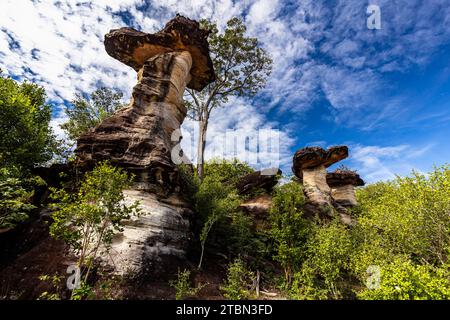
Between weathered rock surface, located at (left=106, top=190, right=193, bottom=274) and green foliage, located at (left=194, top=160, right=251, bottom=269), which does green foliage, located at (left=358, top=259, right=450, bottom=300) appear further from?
weathered rock surface, located at (left=106, top=190, right=193, bottom=274)

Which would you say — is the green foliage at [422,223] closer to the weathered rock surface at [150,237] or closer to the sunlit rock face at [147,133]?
the weathered rock surface at [150,237]

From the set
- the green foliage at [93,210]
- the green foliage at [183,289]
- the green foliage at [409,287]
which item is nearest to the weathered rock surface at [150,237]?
the green foliage at [183,289]

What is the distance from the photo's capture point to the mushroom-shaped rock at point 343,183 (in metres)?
24.9

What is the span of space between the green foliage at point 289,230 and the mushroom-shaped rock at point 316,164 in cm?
1038

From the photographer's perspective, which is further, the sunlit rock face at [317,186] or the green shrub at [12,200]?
the sunlit rock face at [317,186]

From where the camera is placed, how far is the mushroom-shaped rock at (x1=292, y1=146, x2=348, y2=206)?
21.8 metres

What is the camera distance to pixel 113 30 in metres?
15.8

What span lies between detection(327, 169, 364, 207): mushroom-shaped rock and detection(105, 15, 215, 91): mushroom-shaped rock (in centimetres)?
2060

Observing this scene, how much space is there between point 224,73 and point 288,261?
2052 centimetres

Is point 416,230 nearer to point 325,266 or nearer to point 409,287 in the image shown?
point 325,266

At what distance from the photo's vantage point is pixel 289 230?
1089 cm

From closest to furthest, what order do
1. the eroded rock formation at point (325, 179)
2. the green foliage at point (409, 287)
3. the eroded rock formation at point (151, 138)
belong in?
the green foliage at point (409, 287), the eroded rock formation at point (151, 138), the eroded rock formation at point (325, 179)

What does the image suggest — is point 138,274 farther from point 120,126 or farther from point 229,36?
point 229,36

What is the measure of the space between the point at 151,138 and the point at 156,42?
8.87m
